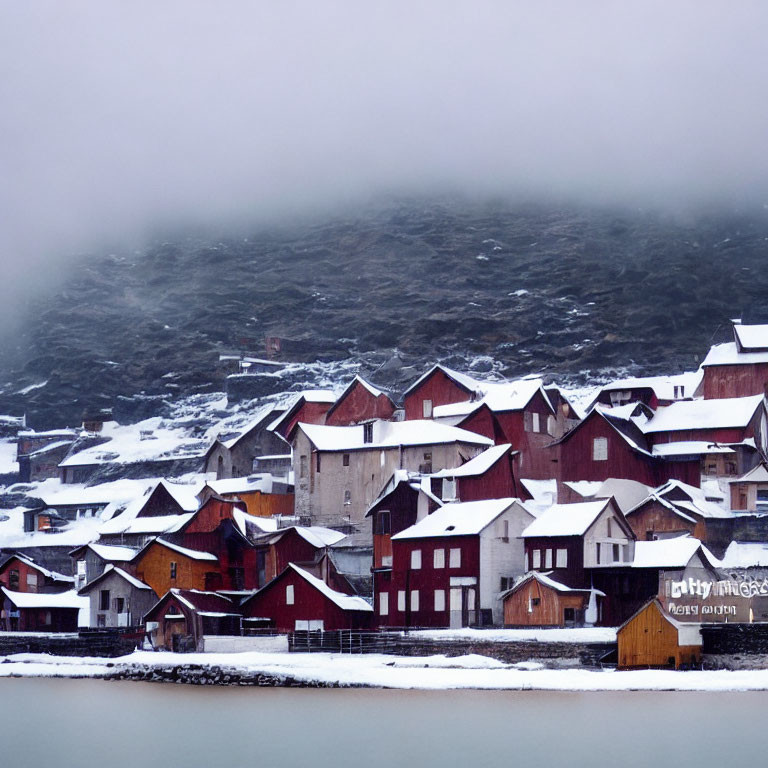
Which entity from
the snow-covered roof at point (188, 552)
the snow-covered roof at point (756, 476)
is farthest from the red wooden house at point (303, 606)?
the snow-covered roof at point (756, 476)

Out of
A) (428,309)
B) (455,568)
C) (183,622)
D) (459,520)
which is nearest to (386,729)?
(455,568)

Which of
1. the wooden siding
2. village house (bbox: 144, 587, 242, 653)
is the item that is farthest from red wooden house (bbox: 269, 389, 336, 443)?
the wooden siding

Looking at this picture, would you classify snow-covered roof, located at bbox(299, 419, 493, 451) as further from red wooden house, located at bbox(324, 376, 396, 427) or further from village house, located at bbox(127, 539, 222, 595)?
village house, located at bbox(127, 539, 222, 595)

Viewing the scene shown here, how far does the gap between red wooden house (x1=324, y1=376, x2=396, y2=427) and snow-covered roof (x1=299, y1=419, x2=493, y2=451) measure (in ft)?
23.6

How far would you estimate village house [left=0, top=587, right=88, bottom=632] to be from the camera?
84062 millimetres

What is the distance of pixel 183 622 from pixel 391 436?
21919 mm

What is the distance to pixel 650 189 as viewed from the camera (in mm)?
197625

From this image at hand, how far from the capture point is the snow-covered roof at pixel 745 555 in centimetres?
7075

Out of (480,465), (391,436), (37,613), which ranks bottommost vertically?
(37,613)

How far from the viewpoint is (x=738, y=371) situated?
336 ft

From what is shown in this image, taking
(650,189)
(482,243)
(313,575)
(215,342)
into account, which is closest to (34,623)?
(313,575)

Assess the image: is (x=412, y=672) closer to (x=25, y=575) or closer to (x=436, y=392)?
(x=25, y=575)

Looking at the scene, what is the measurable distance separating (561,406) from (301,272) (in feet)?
324

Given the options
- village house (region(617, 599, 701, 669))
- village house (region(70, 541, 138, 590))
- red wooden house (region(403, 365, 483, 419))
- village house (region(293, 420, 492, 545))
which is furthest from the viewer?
red wooden house (region(403, 365, 483, 419))
